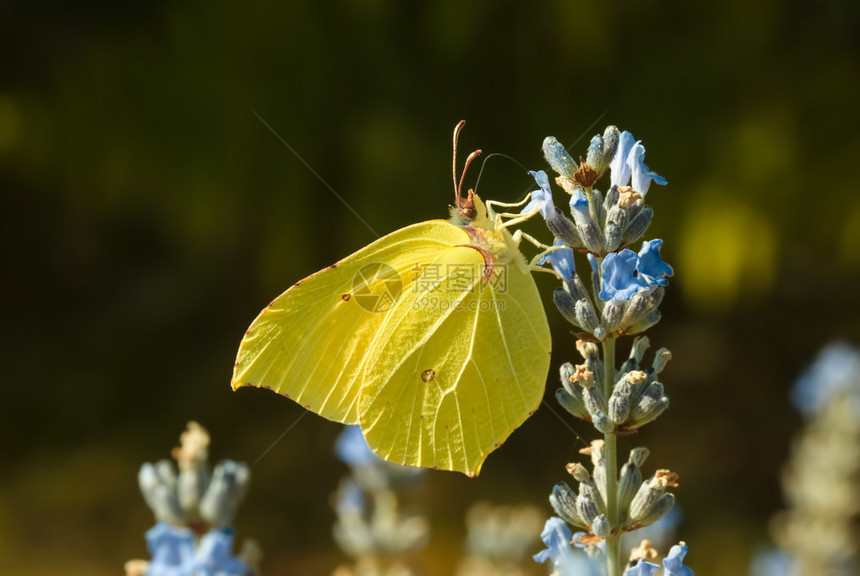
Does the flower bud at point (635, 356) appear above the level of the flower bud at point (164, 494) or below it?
below

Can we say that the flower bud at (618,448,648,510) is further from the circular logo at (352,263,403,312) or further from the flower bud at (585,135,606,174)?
the circular logo at (352,263,403,312)

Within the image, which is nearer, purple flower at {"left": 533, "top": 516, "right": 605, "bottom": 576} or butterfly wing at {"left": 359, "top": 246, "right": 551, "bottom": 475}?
purple flower at {"left": 533, "top": 516, "right": 605, "bottom": 576}

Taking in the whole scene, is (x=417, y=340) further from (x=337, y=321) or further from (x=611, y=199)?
(x=611, y=199)

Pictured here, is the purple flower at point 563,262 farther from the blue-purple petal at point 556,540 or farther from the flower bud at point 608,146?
the blue-purple petal at point 556,540

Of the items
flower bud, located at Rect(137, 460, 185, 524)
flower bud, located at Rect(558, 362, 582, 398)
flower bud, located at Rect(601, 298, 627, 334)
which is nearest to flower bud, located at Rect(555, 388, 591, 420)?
flower bud, located at Rect(558, 362, 582, 398)

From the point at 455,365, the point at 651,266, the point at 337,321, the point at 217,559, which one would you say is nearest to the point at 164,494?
the point at 217,559

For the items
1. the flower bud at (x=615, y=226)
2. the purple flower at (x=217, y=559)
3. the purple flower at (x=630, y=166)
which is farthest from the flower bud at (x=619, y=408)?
the purple flower at (x=217, y=559)

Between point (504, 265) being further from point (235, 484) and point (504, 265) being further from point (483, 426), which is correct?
point (235, 484)
